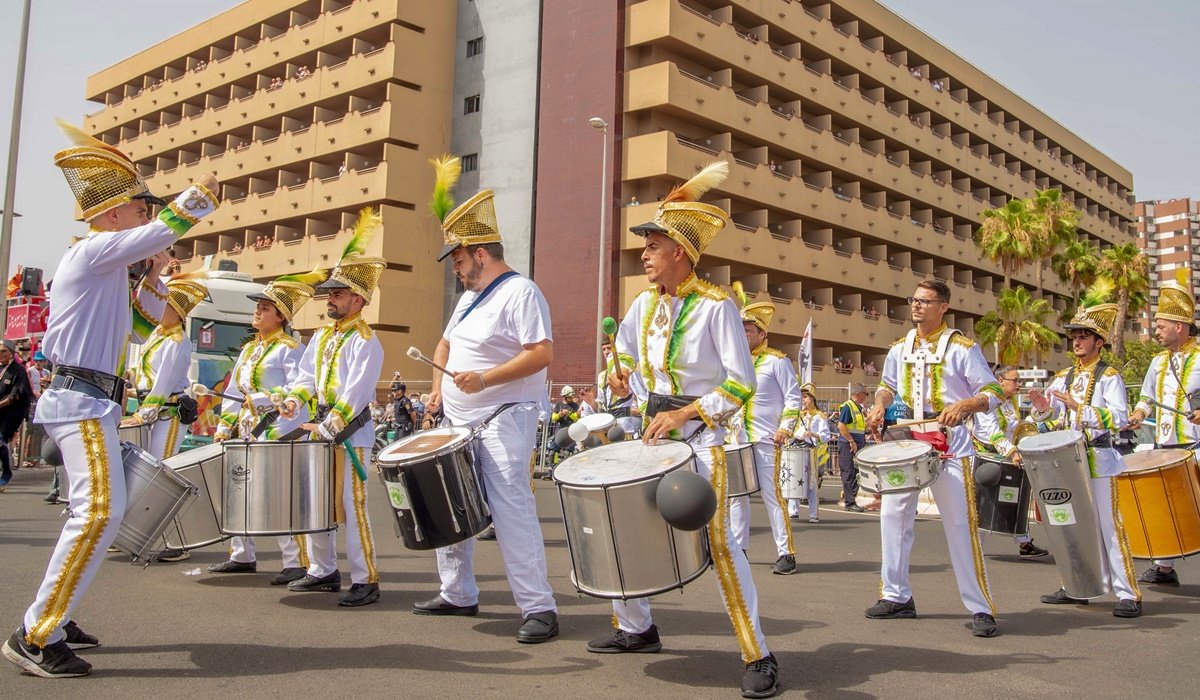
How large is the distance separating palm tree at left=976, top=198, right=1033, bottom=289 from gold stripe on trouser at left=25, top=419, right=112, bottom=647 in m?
42.3

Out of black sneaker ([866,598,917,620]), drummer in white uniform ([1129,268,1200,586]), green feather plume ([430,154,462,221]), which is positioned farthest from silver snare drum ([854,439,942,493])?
green feather plume ([430,154,462,221])

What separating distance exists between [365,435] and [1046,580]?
620 cm

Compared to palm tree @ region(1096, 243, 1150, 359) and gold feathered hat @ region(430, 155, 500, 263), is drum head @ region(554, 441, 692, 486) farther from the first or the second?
palm tree @ region(1096, 243, 1150, 359)

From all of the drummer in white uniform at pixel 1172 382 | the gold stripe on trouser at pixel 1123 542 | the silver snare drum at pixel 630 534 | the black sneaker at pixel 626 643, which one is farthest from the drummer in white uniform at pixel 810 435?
the silver snare drum at pixel 630 534

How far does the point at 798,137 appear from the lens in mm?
42938

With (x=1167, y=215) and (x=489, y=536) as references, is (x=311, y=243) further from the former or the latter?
(x=1167, y=215)

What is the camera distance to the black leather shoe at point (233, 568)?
27.3 ft

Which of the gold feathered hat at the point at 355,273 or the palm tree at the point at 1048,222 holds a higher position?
the palm tree at the point at 1048,222

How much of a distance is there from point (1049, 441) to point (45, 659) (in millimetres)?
6454

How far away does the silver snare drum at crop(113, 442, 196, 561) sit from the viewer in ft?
17.8

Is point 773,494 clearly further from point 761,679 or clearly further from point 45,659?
point 45,659

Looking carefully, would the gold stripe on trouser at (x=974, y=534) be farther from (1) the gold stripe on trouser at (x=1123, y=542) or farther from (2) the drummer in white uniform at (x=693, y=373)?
(2) the drummer in white uniform at (x=693, y=373)

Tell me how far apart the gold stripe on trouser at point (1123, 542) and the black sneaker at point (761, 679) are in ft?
12.7

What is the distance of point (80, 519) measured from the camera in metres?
4.99
